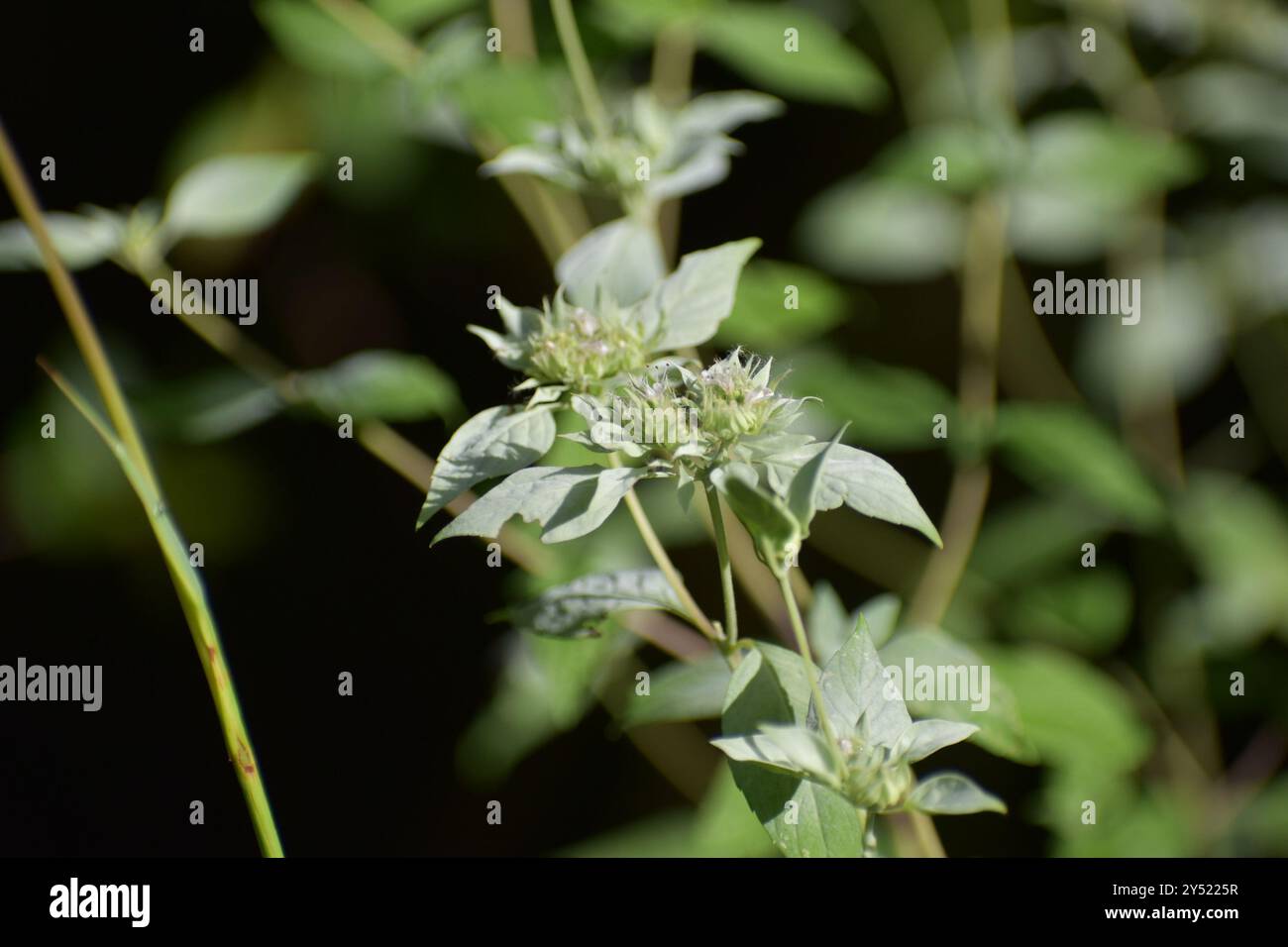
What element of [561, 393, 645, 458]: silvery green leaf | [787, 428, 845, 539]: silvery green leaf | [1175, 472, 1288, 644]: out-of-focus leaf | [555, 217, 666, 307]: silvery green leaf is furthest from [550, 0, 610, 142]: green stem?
[1175, 472, 1288, 644]: out-of-focus leaf

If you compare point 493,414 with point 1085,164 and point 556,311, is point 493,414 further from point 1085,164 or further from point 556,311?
point 1085,164

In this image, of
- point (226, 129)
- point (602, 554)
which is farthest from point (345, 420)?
point (226, 129)

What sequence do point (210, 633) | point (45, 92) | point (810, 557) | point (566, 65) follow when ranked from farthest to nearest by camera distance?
point (810, 557)
point (45, 92)
point (566, 65)
point (210, 633)

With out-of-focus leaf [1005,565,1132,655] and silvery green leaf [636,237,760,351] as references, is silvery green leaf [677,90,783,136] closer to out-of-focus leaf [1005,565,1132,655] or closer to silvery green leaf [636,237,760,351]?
silvery green leaf [636,237,760,351]

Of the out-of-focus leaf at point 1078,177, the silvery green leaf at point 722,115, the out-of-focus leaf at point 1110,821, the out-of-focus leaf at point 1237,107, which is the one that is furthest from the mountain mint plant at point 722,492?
the out-of-focus leaf at point 1237,107

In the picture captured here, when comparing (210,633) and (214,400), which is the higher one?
(214,400)

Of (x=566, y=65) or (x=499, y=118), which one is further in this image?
(x=566, y=65)
